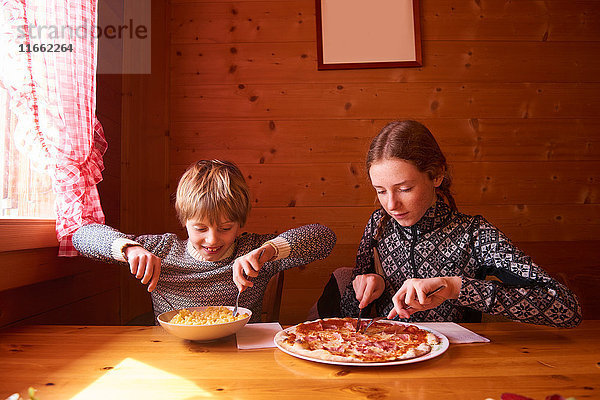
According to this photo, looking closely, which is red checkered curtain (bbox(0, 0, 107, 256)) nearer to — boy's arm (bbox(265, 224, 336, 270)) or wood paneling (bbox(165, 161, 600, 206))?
boy's arm (bbox(265, 224, 336, 270))

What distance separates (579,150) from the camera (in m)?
2.36

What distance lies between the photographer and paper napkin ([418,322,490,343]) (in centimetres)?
108

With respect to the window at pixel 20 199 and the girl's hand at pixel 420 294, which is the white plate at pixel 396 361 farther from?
the window at pixel 20 199

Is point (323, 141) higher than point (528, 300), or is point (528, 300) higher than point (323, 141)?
point (323, 141)

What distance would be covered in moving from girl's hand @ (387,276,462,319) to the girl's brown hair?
428 millimetres

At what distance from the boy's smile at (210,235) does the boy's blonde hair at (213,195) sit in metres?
0.01

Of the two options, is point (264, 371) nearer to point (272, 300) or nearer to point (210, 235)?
point (210, 235)

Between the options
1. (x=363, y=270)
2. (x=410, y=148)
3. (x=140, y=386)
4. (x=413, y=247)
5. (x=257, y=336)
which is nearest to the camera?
(x=140, y=386)

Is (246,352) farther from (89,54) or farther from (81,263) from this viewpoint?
(89,54)

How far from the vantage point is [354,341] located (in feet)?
3.45

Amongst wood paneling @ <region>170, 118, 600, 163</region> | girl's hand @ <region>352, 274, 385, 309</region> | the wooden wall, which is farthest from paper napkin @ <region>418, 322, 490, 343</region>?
wood paneling @ <region>170, 118, 600, 163</region>

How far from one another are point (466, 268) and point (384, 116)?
1096 mm

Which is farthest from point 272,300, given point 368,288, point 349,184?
point 349,184

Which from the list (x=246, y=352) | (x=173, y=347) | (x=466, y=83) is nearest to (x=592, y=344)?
(x=246, y=352)
